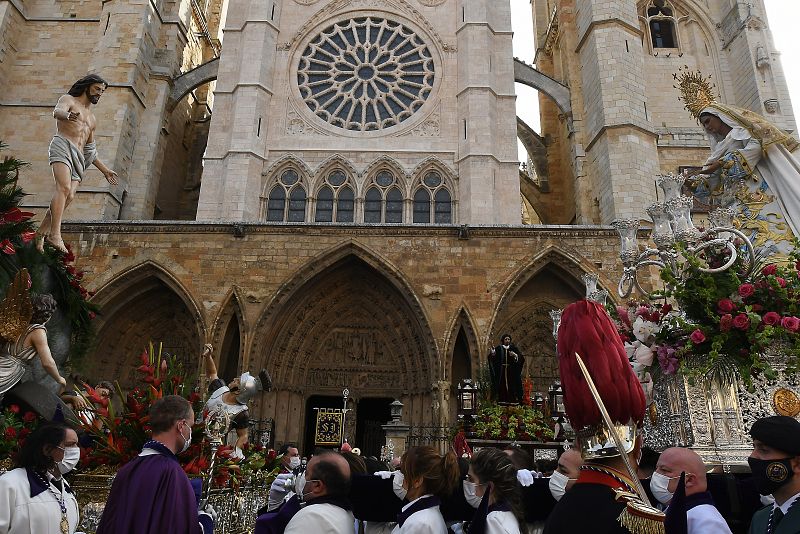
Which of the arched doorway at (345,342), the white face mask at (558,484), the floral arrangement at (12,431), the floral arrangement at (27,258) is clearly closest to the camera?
the white face mask at (558,484)

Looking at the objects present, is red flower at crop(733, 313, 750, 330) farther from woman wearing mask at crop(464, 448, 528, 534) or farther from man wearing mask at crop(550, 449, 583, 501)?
woman wearing mask at crop(464, 448, 528, 534)

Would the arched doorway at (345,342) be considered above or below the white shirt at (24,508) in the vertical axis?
above

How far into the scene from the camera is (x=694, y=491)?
194cm

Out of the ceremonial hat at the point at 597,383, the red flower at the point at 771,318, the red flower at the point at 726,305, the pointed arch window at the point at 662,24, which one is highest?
the pointed arch window at the point at 662,24

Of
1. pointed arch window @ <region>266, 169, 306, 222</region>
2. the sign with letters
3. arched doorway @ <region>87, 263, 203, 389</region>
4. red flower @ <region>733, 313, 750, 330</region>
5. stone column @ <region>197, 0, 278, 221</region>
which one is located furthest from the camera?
pointed arch window @ <region>266, 169, 306, 222</region>

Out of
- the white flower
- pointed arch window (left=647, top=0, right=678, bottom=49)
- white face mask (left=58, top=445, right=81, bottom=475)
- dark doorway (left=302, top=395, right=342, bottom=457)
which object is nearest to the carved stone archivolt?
dark doorway (left=302, top=395, right=342, bottom=457)

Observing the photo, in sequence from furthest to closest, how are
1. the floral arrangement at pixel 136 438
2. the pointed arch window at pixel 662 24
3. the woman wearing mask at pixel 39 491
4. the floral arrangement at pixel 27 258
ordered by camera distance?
the pointed arch window at pixel 662 24
the floral arrangement at pixel 27 258
the floral arrangement at pixel 136 438
the woman wearing mask at pixel 39 491

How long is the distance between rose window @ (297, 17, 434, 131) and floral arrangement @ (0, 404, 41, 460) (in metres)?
13.0

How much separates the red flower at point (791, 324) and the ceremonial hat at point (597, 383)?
1700 mm

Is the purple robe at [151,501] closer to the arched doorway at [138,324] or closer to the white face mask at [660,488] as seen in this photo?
the white face mask at [660,488]

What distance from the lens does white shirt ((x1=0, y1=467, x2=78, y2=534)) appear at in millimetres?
2564

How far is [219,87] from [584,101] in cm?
1069

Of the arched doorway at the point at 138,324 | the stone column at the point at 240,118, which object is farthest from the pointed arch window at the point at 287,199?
the arched doorway at the point at 138,324

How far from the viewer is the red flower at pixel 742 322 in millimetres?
3270
